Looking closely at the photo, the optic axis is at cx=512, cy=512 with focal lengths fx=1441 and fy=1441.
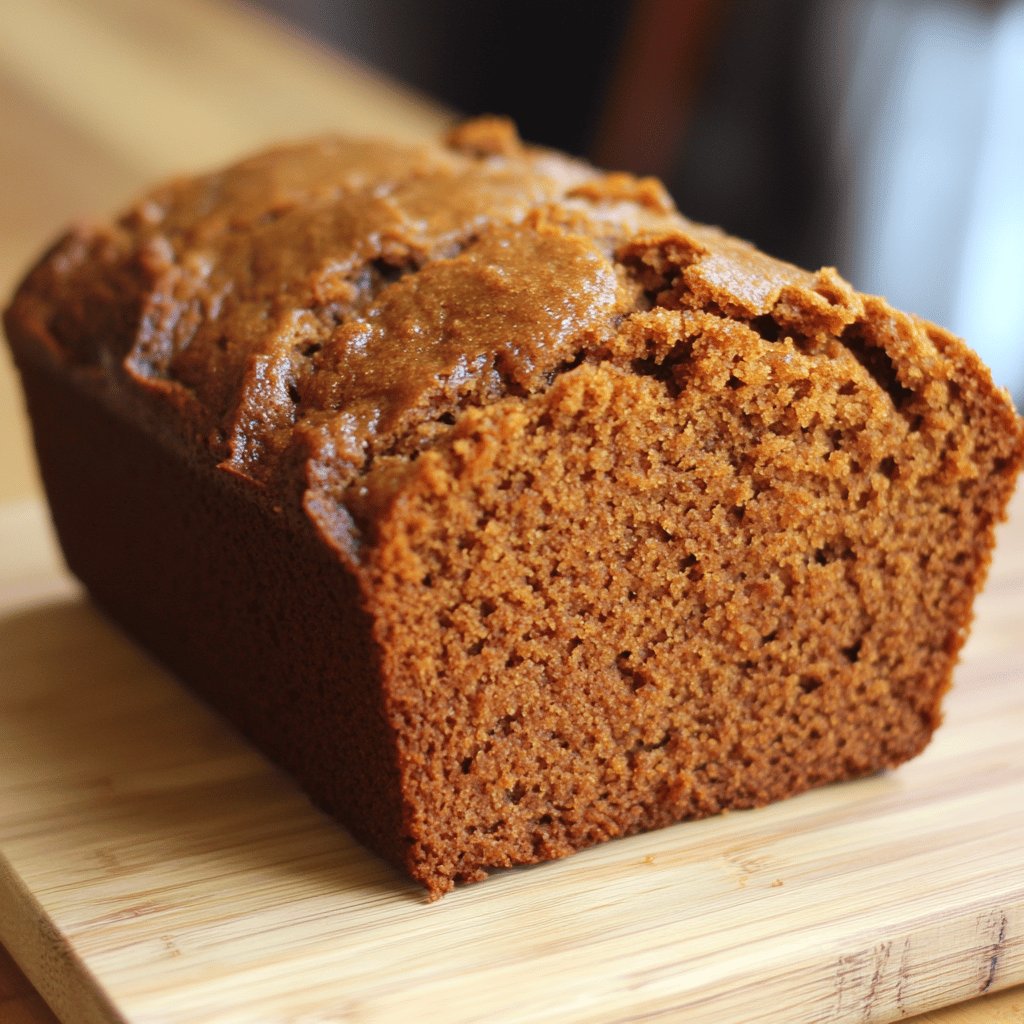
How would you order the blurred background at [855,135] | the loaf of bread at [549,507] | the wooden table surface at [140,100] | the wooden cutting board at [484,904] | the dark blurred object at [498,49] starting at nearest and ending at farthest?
1. the wooden cutting board at [484,904]
2. the loaf of bread at [549,507]
3. the blurred background at [855,135]
4. the wooden table surface at [140,100]
5. the dark blurred object at [498,49]

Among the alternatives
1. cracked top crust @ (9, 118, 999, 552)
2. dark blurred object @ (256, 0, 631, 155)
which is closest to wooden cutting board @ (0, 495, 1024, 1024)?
cracked top crust @ (9, 118, 999, 552)

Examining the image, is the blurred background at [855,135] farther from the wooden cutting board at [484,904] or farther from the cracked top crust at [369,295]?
the wooden cutting board at [484,904]

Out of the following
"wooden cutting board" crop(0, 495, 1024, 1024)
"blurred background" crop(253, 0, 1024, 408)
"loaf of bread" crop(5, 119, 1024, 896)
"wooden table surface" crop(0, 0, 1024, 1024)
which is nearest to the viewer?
"wooden cutting board" crop(0, 495, 1024, 1024)

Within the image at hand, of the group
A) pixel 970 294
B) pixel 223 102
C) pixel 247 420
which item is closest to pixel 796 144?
pixel 970 294

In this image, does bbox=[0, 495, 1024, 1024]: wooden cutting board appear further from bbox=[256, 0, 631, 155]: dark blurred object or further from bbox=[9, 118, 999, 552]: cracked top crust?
bbox=[256, 0, 631, 155]: dark blurred object

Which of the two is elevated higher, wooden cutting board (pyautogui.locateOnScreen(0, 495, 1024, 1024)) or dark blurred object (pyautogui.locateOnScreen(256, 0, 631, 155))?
dark blurred object (pyautogui.locateOnScreen(256, 0, 631, 155))

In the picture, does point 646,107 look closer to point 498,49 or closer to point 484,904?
point 498,49

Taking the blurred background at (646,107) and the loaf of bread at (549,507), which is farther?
the blurred background at (646,107)

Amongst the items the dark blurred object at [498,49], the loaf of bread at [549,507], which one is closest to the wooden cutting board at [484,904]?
the loaf of bread at [549,507]
